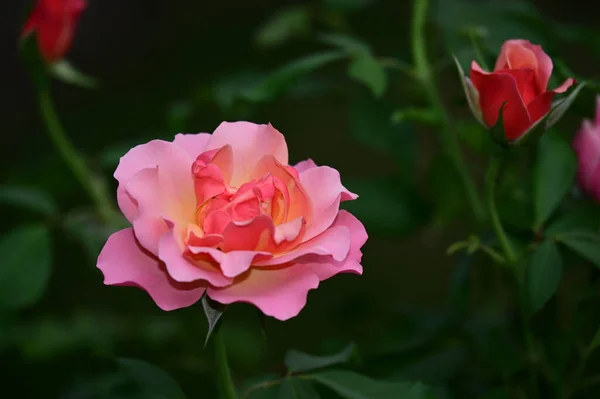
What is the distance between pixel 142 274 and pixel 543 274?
26 centimetres

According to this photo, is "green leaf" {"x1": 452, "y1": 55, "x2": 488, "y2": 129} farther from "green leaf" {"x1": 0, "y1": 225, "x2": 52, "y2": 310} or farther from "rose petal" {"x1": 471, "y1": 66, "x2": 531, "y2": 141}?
"green leaf" {"x1": 0, "y1": 225, "x2": 52, "y2": 310}

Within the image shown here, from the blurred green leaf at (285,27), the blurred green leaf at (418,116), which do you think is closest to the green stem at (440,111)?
the blurred green leaf at (418,116)

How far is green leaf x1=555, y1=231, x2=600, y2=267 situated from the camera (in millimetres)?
469

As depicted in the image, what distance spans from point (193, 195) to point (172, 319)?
0.65m

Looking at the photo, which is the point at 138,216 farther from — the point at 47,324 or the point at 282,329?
the point at 282,329

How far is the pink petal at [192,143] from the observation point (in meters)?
0.42

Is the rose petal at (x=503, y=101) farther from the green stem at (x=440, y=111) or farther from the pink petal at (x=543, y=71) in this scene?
the green stem at (x=440, y=111)

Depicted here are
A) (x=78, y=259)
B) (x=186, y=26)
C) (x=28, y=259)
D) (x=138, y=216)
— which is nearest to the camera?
(x=138, y=216)

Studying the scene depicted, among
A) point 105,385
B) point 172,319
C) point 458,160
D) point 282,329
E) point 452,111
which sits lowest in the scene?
point 282,329

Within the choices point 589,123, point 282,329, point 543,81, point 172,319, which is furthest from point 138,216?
point 282,329

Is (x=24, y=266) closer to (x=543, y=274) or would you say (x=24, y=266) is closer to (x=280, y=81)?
(x=280, y=81)

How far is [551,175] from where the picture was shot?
0.54m

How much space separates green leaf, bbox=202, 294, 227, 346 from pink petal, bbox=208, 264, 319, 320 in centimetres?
1

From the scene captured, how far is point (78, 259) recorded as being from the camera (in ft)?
5.16
